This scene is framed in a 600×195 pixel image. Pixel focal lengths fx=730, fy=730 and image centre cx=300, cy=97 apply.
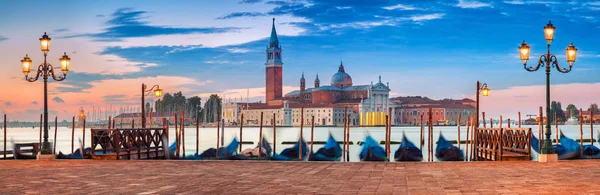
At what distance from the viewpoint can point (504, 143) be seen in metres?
20.3

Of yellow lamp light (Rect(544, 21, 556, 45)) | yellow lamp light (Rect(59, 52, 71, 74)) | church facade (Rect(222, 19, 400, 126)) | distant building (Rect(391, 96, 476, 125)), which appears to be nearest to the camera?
yellow lamp light (Rect(544, 21, 556, 45))

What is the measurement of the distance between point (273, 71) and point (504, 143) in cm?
11681

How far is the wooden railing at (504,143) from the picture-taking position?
1766cm

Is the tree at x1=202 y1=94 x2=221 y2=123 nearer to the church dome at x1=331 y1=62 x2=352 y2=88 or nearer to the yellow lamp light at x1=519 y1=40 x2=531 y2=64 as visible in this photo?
the church dome at x1=331 y1=62 x2=352 y2=88

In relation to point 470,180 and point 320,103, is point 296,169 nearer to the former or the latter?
point 470,180

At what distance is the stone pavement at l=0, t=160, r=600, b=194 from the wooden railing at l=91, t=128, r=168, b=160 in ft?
10.2

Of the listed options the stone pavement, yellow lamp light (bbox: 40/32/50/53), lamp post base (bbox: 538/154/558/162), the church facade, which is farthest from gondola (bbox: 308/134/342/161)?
the church facade

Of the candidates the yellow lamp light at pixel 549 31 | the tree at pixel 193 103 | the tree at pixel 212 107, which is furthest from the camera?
the tree at pixel 212 107

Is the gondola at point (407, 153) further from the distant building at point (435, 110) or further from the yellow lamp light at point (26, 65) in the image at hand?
the distant building at point (435, 110)

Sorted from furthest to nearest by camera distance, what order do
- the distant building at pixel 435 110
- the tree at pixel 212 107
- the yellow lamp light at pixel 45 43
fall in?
the distant building at pixel 435 110
the tree at pixel 212 107
the yellow lamp light at pixel 45 43

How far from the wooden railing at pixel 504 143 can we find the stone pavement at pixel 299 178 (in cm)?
320

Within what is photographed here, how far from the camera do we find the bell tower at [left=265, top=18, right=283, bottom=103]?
136 m

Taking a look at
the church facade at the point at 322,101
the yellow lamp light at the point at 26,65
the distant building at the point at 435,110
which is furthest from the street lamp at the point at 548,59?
the distant building at the point at 435,110

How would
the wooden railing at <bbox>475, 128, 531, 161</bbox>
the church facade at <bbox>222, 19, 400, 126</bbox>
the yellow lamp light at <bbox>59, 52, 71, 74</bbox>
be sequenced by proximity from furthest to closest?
1. the church facade at <bbox>222, 19, 400, 126</bbox>
2. the wooden railing at <bbox>475, 128, 531, 161</bbox>
3. the yellow lamp light at <bbox>59, 52, 71, 74</bbox>
